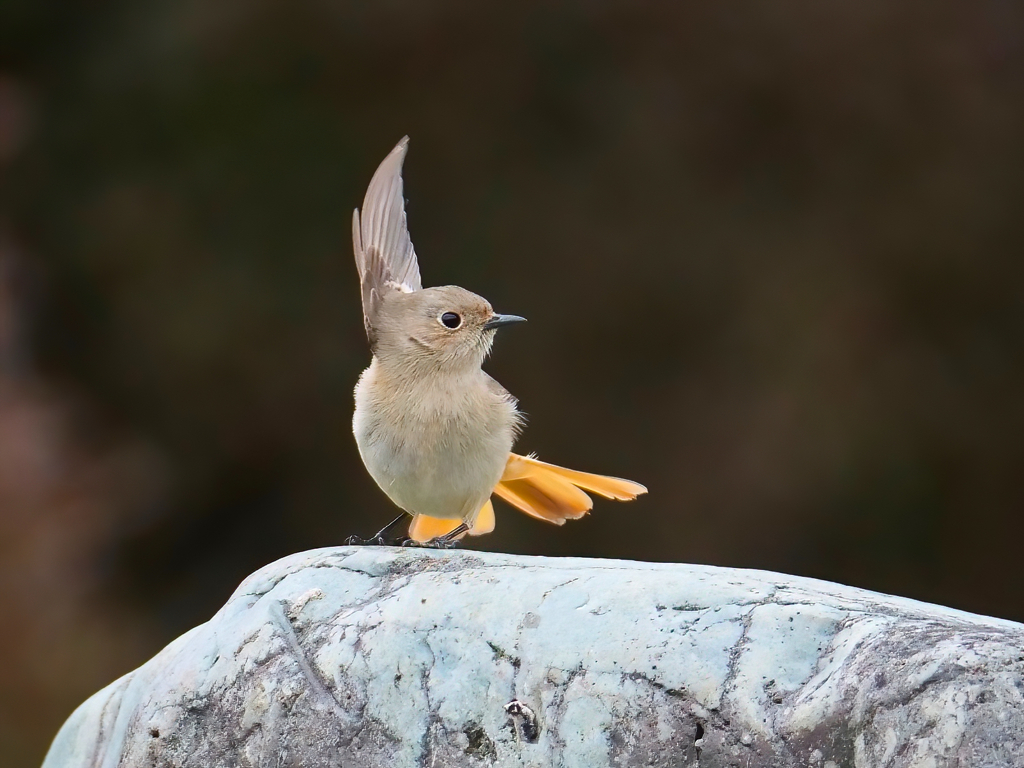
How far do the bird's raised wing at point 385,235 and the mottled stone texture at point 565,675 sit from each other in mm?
1450

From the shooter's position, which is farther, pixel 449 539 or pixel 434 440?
pixel 449 539

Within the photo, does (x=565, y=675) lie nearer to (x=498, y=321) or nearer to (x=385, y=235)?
(x=498, y=321)

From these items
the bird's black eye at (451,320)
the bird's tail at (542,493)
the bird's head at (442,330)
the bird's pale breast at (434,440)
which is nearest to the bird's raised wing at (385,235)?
the bird's head at (442,330)

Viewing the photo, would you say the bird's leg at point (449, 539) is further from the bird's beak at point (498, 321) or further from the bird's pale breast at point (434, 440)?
the bird's beak at point (498, 321)

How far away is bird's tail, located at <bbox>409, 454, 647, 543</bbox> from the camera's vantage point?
15.4 ft

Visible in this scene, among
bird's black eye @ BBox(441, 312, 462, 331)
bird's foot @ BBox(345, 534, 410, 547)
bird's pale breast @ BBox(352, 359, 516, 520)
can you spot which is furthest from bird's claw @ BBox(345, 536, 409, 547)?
bird's black eye @ BBox(441, 312, 462, 331)

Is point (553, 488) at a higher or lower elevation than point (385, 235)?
lower

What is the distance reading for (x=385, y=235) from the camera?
5.01m

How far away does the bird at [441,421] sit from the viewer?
411 cm

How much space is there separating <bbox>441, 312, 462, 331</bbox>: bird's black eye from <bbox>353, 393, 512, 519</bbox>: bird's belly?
0.35 meters

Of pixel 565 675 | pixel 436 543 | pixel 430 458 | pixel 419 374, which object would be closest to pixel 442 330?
pixel 419 374

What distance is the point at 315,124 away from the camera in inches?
337

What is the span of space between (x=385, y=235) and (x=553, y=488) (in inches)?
45.4

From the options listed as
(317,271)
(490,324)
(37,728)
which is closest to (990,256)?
(317,271)
